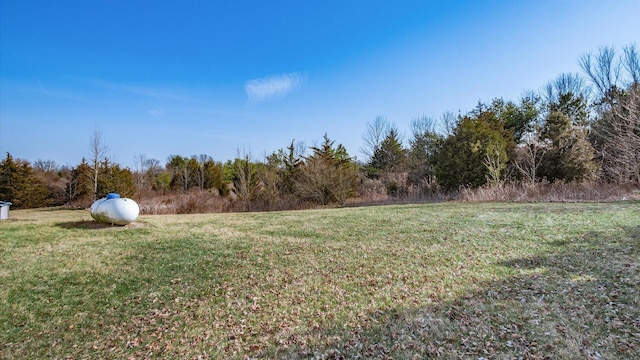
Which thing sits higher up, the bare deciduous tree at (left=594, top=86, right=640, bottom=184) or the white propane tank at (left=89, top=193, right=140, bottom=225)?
the bare deciduous tree at (left=594, top=86, right=640, bottom=184)

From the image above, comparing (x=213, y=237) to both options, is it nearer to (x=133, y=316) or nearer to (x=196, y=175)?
(x=133, y=316)

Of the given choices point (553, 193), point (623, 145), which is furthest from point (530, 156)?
point (623, 145)

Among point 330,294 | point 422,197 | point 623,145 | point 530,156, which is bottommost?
point 330,294

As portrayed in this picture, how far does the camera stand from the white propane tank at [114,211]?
6.64 metres

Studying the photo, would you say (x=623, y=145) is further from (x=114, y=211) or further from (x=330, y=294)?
(x=114, y=211)

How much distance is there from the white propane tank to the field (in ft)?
2.05

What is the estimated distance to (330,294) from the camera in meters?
3.41

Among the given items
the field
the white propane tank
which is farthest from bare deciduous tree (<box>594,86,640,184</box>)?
the white propane tank

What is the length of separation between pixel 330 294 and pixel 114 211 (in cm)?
572

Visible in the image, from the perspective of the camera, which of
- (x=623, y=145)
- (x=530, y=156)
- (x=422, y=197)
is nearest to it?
(x=623, y=145)

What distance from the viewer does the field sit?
8.13 feet

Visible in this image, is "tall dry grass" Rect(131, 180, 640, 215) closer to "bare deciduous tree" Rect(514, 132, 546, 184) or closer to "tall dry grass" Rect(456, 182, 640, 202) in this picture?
"tall dry grass" Rect(456, 182, 640, 202)

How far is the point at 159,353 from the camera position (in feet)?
8.08

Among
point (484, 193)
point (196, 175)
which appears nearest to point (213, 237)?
point (484, 193)
